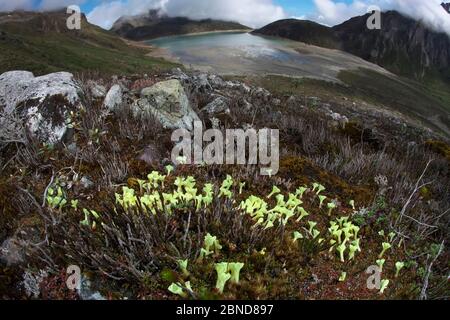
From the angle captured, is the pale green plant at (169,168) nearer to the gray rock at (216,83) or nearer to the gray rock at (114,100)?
the gray rock at (114,100)

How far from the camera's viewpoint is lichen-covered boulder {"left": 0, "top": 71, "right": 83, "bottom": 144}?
23.8 ft

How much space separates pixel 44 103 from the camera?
7.60 meters

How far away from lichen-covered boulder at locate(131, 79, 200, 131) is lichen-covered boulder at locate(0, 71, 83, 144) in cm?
121

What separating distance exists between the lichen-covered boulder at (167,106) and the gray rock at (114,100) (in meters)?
0.29

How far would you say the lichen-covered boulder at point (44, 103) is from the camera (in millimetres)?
7262

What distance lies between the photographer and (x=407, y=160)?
970 cm

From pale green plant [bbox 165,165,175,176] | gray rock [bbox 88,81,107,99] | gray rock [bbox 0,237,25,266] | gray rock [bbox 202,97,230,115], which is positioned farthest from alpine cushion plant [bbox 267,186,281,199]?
gray rock [bbox 88,81,107,99]

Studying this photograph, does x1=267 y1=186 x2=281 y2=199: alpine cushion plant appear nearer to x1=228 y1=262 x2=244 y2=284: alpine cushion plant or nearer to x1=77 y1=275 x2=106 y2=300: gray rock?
x1=228 y1=262 x2=244 y2=284: alpine cushion plant

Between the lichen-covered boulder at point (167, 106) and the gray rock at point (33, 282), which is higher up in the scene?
the lichen-covered boulder at point (167, 106)

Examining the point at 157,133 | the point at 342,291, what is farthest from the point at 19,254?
the point at 157,133

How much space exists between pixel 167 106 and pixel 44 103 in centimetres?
224

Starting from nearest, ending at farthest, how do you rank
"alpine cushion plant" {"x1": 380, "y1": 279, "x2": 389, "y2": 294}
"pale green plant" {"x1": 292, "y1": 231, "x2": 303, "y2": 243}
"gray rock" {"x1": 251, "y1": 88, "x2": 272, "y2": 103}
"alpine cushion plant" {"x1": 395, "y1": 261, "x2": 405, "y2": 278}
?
1. "alpine cushion plant" {"x1": 380, "y1": 279, "x2": 389, "y2": 294}
2. "alpine cushion plant" {"x1": 395, "y1": 261, "x2": 405, "y2": 278}
3. "pale green plant" {"x1": 292, "y1": 231, "x2": 303, "y2": 243}
4. "gray rock" {"x1": 251, "y1": 88, "x2": 272, "y2": 103}

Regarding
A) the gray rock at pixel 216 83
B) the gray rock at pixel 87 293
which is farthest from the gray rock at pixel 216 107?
the gray rock at pixel 87 293

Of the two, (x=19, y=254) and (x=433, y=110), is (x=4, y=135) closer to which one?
(x=19, y=254)
